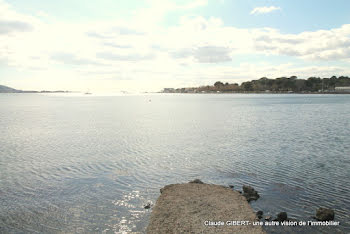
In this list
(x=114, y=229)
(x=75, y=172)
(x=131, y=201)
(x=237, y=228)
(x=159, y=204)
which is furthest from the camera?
(x=75, y=172)

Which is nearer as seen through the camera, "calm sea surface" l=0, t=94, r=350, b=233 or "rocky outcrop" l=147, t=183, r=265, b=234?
"rocky outcrop" l=147, t=183, r=265, b=234

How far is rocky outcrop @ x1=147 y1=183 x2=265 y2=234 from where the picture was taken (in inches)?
500

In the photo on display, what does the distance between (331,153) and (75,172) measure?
27944mm

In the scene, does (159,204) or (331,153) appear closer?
(159,204)

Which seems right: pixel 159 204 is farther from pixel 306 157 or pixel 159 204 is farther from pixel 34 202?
pixel 306 157

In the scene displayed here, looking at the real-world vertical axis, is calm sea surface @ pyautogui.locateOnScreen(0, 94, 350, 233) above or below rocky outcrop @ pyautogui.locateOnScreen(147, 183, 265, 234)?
below

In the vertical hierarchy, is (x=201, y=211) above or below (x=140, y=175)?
above

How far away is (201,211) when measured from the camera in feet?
→ 47.0

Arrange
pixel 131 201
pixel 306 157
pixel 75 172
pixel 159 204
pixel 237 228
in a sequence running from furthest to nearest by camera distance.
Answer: pixel 306 157
pixel 75 172
pixel 131 201
pixel 159 204
pixel 237 228

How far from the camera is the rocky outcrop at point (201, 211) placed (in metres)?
12.7

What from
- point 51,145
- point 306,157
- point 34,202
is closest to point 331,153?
point 306,157

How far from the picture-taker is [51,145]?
36.8m

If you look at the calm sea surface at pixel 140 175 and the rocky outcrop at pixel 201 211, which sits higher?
the rocky outcrop at pixel 201 211

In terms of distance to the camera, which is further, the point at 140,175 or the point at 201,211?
the point at 140,175
